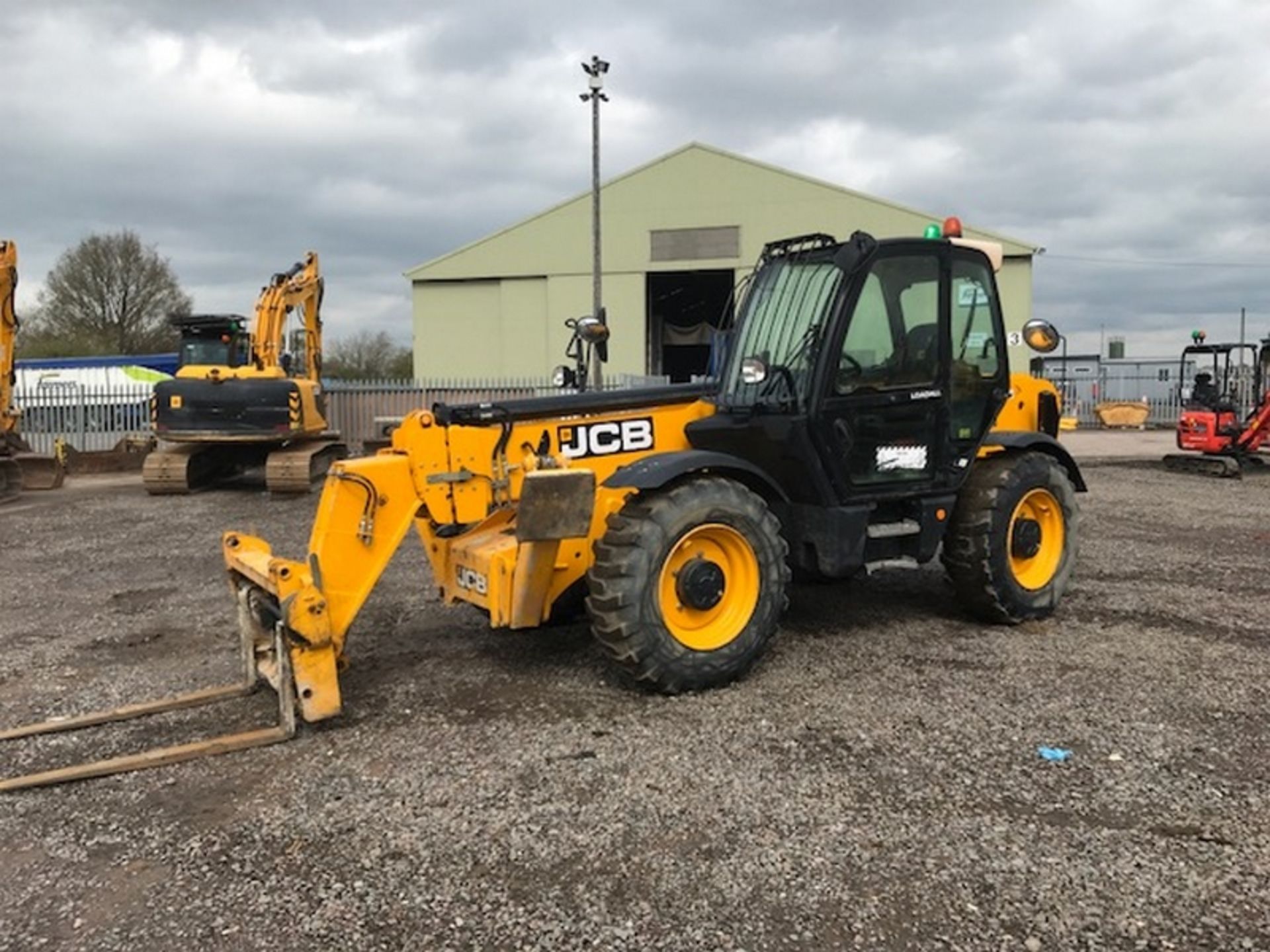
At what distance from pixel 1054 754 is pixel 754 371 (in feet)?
7.97

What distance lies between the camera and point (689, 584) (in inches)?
199

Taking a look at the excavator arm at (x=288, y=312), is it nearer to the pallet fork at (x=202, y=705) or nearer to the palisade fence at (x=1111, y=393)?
the pallet fork at (x=202, y=705)

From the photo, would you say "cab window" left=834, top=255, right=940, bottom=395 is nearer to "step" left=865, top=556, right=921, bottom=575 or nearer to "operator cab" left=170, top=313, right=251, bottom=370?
"step" left=865, top=556, right=921, bottom=575

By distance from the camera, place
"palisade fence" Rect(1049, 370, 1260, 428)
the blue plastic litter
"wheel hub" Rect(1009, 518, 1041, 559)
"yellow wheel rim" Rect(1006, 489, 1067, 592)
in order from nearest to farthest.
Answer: the blue plastic litter < "wheel hub" Rect(1009, 518, 1041, 559) < "yellow wheel rim" Rect(1006, 489, 1067, 592) < "palisade fence" Rect(1049, 370, 1260, 428)

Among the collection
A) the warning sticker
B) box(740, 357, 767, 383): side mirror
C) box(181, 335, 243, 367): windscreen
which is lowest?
the warning sticker

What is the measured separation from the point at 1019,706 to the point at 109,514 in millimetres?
12193

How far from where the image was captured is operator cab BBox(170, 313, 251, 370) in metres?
17.7

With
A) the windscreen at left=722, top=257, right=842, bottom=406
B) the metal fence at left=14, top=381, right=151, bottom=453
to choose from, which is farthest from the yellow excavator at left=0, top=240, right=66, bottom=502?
the windscreen at left=722, top=257, right=842, bottom=406

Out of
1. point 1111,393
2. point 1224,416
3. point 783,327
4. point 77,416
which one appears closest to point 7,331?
point 77,416

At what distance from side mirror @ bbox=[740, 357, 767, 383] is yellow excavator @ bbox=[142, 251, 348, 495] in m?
10.4

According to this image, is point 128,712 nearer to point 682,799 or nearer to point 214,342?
point 682,799

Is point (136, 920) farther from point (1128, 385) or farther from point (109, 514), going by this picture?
point (1128, 385)

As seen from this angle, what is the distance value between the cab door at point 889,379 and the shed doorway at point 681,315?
29029mm

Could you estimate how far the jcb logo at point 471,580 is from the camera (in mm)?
5203
